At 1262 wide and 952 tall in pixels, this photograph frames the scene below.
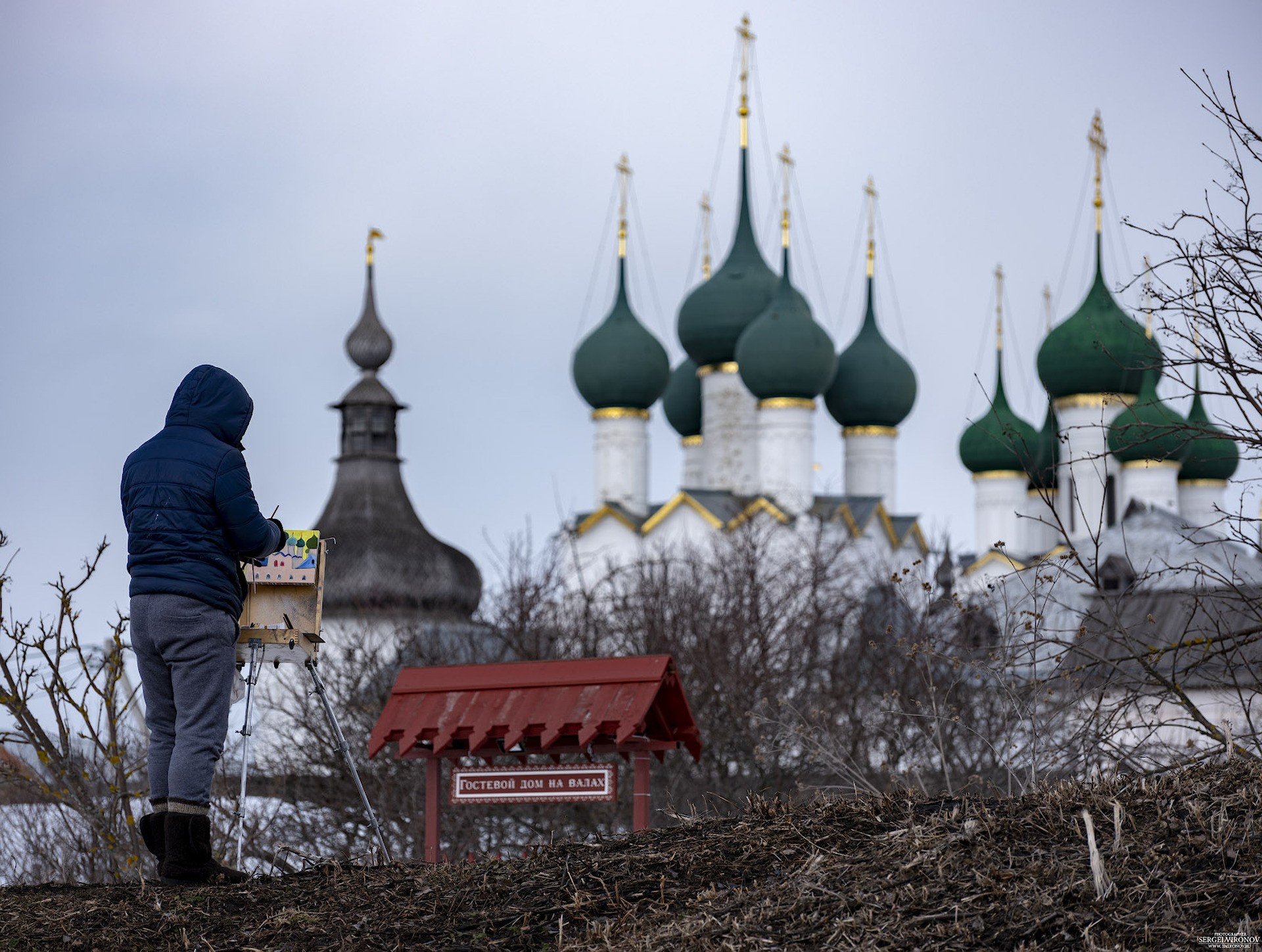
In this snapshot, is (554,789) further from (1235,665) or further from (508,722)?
(1235,665)

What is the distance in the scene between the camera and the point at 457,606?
47.3 m

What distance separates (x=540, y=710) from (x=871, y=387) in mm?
44850

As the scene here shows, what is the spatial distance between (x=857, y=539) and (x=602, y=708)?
135 feet

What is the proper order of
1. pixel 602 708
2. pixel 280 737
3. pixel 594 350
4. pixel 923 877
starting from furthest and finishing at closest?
1. pixel 594 350
2. pixel 280 737
3. pixel 602 708
4. pixel 923 877

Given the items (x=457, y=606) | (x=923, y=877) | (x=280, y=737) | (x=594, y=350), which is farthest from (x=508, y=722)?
(x=594, y=350)

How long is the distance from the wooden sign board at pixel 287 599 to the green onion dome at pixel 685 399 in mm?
48405

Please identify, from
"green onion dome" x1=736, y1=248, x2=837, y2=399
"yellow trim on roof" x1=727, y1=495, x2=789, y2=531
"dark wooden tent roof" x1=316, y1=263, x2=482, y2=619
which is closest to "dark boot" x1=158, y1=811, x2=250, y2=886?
"dark wooden tent roof" x1=316, y1=263, x2=482, y2=619

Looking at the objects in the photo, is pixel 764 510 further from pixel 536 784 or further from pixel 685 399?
pixel 536 784

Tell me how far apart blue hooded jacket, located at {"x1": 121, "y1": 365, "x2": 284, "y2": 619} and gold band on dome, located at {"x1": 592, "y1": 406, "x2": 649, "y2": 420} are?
47255 millimetres

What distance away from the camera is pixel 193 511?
6.82m

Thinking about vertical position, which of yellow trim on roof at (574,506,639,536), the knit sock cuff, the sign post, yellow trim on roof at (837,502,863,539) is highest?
yellow trim on roof at (574,506,639,536)

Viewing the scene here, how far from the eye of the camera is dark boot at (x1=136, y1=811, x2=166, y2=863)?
22.2ft

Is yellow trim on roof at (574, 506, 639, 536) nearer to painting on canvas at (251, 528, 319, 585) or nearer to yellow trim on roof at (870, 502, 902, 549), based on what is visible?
yellow trim on roof at (870, 502, 902, 549)

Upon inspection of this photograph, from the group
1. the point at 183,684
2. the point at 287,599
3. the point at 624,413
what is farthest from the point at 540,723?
the point at 624,413
